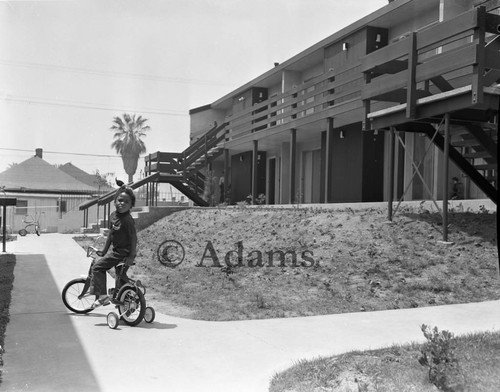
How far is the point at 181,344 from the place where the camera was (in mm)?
5988

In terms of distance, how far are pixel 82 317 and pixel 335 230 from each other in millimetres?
6096

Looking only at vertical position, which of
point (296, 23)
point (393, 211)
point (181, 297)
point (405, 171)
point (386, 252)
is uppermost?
point (296, 23)

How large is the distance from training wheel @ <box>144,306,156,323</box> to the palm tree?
154 feet

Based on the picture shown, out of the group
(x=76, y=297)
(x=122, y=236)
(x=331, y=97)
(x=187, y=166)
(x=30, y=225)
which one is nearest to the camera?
(x=122, y=236)

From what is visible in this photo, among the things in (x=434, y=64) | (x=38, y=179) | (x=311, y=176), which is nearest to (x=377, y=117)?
(x=434, y=64)

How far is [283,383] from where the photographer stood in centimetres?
465

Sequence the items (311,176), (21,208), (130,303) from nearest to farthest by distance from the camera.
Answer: (130,303) < (311,176) < (21,208)

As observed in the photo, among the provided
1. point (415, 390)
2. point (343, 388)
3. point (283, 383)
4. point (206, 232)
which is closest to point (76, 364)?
point (283, 383)

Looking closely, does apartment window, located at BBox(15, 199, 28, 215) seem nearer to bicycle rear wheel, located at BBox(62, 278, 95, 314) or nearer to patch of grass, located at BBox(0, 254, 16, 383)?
patch of grass, located at BBox(0, 254, 16, 383)

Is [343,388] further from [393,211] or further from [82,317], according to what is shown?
[393,211]

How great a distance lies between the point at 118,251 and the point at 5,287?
3669 mm

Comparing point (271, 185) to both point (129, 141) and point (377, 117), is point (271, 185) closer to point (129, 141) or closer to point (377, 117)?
point (377, 117)

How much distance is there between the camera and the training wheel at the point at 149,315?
23.0ft

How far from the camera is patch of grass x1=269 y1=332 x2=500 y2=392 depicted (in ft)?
14.8
